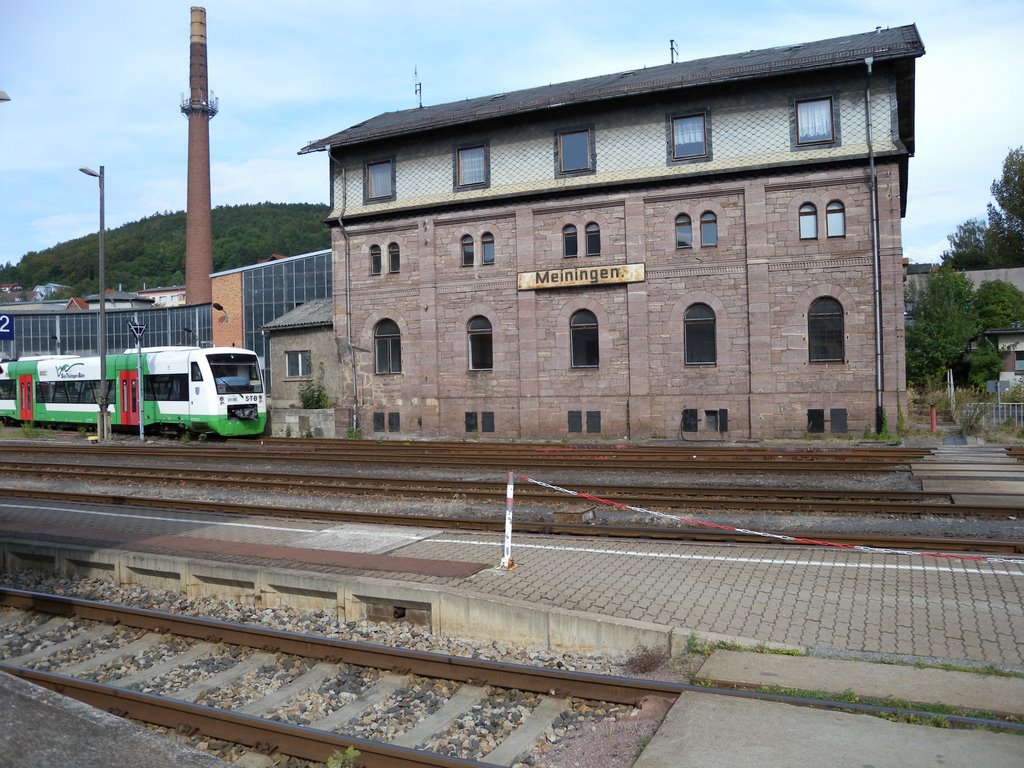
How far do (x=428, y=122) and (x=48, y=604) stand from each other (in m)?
24.6

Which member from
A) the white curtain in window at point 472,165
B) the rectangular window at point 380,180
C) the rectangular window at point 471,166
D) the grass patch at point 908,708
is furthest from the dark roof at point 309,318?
the grass patch at point 908,708

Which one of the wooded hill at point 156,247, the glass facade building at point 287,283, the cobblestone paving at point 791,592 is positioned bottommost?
the cobblestone paving at point 791,592

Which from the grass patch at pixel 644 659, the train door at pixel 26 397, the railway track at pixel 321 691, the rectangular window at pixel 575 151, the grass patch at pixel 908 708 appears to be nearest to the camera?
the grass patch at pixel 908 708

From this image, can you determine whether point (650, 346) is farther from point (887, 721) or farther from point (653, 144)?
point (887, 721)

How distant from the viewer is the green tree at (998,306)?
61.3 meters

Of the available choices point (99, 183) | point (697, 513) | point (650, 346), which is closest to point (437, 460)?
point (697, 513)

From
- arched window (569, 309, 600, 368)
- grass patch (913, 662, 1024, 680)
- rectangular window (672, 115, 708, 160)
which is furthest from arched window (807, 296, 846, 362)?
grass patch (913, 662, 1024, 680)

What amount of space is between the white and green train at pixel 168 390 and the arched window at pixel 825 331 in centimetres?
1823

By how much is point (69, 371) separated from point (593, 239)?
70.1ft

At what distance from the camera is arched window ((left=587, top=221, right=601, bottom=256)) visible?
28.3 meters

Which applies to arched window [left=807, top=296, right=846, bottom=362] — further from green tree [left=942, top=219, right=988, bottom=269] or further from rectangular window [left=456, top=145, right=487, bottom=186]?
green tree [left=942, top=219, right=988, bottom=269]

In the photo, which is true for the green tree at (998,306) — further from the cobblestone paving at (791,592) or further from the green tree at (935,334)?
the cobblestone paving at (791,592)

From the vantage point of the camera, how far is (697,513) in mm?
12609

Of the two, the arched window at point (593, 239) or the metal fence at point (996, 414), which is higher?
the arched window at point (593, 239)
